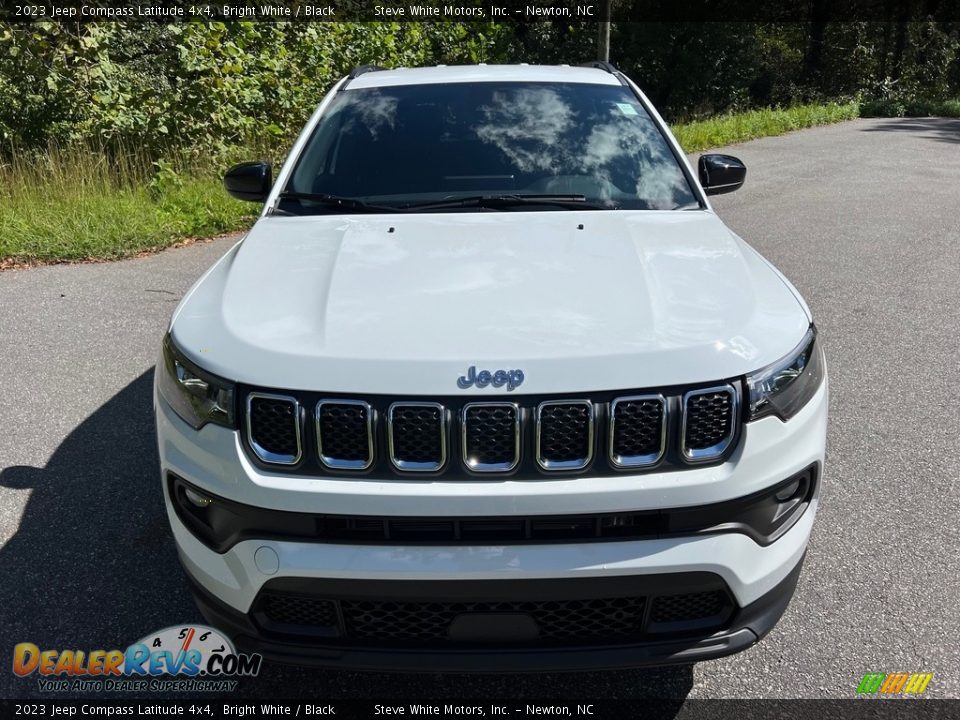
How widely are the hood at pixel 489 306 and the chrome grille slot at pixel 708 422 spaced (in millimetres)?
49

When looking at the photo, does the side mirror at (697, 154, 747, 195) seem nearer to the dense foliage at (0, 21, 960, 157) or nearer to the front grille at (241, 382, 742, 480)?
the front grille at (241, 382, 742, 480)

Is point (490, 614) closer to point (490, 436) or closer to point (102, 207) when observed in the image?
point (490, 436)

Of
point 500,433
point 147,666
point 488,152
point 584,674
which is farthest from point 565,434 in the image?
point 488,152

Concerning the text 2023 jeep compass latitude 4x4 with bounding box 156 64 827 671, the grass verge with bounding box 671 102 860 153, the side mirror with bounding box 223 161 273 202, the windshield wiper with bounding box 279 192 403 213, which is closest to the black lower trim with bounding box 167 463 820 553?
the text 2023 jeep compass latitude 4x4 with bounding box 156 64 827 671

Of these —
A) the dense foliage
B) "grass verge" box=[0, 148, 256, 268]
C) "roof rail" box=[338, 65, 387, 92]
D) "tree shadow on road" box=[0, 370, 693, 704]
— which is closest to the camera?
"tree shadow on road" box=[0, 370, 693, 704]

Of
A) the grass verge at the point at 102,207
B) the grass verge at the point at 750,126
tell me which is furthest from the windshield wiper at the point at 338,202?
the grass verge at the point at 750,126

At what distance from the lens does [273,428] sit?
2033mm

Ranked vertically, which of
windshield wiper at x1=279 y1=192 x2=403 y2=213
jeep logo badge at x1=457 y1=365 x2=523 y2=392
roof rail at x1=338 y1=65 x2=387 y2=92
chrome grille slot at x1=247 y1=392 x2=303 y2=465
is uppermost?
roof rail at x1=338 y1=65 x2=387 y2=92

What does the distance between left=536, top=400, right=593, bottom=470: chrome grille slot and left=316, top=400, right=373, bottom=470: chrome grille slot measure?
430mm

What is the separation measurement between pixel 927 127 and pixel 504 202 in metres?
19.8

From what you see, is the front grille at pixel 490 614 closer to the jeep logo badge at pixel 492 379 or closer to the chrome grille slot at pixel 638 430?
the chrome grille slot at pixel 638 430

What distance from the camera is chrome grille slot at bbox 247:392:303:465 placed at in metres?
2.01

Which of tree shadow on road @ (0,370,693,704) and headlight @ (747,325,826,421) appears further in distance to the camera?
tree shadow on road @ (0,370,693,704)

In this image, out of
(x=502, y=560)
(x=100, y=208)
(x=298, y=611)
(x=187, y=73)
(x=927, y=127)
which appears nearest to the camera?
(x=502, y=560)
